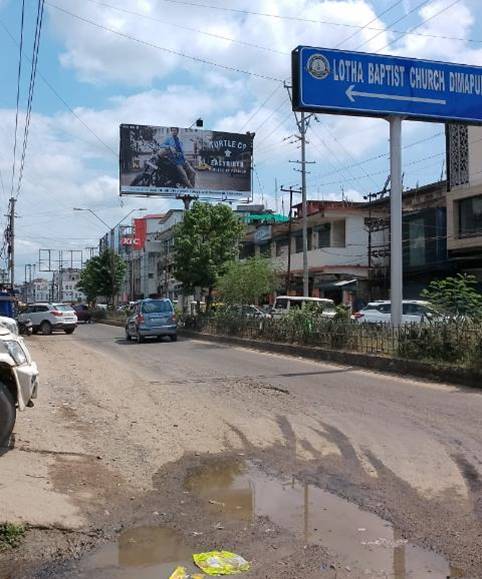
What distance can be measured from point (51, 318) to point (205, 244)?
9388 mm

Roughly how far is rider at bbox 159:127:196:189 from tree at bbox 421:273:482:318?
2791 cm

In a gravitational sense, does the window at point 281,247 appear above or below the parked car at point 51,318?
above

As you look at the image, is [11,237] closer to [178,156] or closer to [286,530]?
[178,156]

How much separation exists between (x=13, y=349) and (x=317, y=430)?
3940 millimetres

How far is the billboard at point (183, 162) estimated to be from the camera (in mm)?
39250

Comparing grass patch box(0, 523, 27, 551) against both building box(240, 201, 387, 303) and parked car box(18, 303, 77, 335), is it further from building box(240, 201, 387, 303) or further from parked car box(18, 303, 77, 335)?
building box(240, 201, 387, 303)

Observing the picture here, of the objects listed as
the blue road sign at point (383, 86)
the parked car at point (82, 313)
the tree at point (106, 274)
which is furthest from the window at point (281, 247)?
the blue road sign at point (383, 86)

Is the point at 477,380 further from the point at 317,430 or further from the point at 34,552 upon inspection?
the point at 34,552

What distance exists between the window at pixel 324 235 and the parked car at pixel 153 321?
71.5ft

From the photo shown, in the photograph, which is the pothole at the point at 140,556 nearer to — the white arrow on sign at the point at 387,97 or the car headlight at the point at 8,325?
the car headlight at the point at 8,325

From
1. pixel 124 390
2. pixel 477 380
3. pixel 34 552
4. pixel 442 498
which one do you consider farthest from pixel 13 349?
pixel 477 380

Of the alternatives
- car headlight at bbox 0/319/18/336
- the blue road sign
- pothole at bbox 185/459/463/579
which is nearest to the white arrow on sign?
the blue road sign

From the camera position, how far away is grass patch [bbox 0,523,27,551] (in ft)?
14.8

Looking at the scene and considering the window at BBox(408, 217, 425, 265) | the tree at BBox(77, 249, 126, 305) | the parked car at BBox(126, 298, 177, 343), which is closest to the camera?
the parked car at BBox(126, 298, 177, 343)
